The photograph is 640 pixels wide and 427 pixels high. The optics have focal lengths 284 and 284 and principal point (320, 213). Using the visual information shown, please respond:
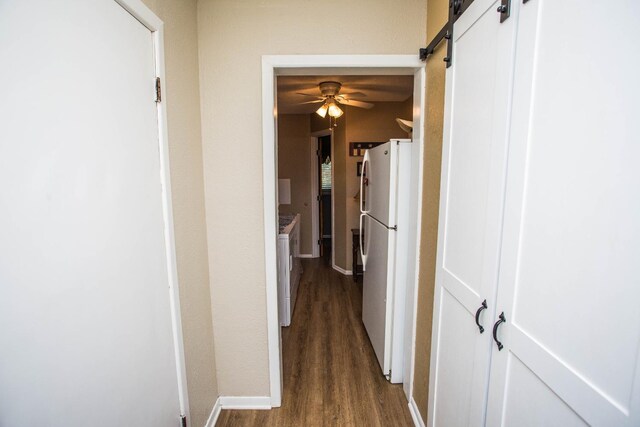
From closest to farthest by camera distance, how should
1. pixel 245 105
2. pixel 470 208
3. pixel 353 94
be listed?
pixel 470 208 → pixel 245 105 → pixel 353 94

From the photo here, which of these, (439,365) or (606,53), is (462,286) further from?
(606,53)

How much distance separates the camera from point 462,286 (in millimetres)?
1202

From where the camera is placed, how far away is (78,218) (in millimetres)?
836

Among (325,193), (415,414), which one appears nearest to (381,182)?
(415,414)

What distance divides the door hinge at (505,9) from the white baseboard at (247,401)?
2.33 m

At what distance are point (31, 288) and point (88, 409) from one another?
17.0 inches

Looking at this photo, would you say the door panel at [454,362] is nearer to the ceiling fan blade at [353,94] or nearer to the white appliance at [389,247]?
the white appliance at [389,247]

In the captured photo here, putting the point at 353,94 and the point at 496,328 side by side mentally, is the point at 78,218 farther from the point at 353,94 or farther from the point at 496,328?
the point at 353,94

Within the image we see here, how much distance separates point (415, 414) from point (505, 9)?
2.11 m

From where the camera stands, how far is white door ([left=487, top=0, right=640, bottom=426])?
0.56m

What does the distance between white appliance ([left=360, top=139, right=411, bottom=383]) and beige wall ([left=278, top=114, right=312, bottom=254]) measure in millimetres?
3059

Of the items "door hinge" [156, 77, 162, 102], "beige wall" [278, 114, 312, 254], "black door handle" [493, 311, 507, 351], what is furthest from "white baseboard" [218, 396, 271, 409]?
"beige wall" [278, 114, 312, 254]

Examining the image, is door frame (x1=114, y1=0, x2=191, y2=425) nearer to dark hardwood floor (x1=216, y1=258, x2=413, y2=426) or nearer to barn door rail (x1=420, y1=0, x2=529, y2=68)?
dark hardwood floor (x1=216, y1=258, x2=413, y2=426)

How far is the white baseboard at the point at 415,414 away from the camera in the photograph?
5.61 ft
